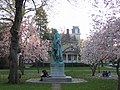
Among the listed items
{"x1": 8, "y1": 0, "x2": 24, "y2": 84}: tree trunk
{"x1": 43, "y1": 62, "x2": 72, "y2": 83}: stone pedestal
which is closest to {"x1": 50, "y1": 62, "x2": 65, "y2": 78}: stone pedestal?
{"x1": 43, "y1": 62, "x2": 72, "y2": 83}: stone pedestal

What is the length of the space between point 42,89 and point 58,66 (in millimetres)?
10820

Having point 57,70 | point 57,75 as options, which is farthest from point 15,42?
point 57,70

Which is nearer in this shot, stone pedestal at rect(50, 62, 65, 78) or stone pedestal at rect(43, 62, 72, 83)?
stone pedestal at rect(43, 62, 72, 83)

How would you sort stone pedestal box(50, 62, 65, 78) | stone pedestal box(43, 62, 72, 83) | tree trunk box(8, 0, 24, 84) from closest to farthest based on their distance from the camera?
tree trunk box(8, 0, 24, 84)
stone pedestal box(43, 62, 72, 83)
stone pedestal box(50, 62, 65, 78)

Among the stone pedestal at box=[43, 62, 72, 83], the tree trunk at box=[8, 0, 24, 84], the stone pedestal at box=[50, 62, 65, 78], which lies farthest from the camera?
the stone pedestal at box=[50, 62, 65, 78]

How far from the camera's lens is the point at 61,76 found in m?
31.4

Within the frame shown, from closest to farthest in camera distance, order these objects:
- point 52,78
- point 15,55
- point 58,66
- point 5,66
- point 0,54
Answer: point 15,55, point 52,78, point 58,66, point 0,54, point 5,66

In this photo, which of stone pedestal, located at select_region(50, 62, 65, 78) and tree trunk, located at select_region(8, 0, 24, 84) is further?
stone pedestal, located at select_region(50, 62, 65, 78)

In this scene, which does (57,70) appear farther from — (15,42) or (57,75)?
(15,42)

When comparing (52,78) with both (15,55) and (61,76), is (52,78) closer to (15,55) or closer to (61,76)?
(61,76)

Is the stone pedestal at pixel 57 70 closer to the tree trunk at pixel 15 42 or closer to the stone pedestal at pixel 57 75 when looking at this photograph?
the stone pedestal at pixel 57 75

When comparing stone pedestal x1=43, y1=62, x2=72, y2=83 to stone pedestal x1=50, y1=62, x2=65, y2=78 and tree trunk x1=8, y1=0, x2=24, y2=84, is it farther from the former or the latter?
tree trunk x1=8, y1=0, x2=24, y2=84

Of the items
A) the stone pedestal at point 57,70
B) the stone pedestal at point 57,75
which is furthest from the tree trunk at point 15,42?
the stone pedestal at point 57,70

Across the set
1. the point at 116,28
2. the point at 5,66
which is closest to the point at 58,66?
the point at 116,28
